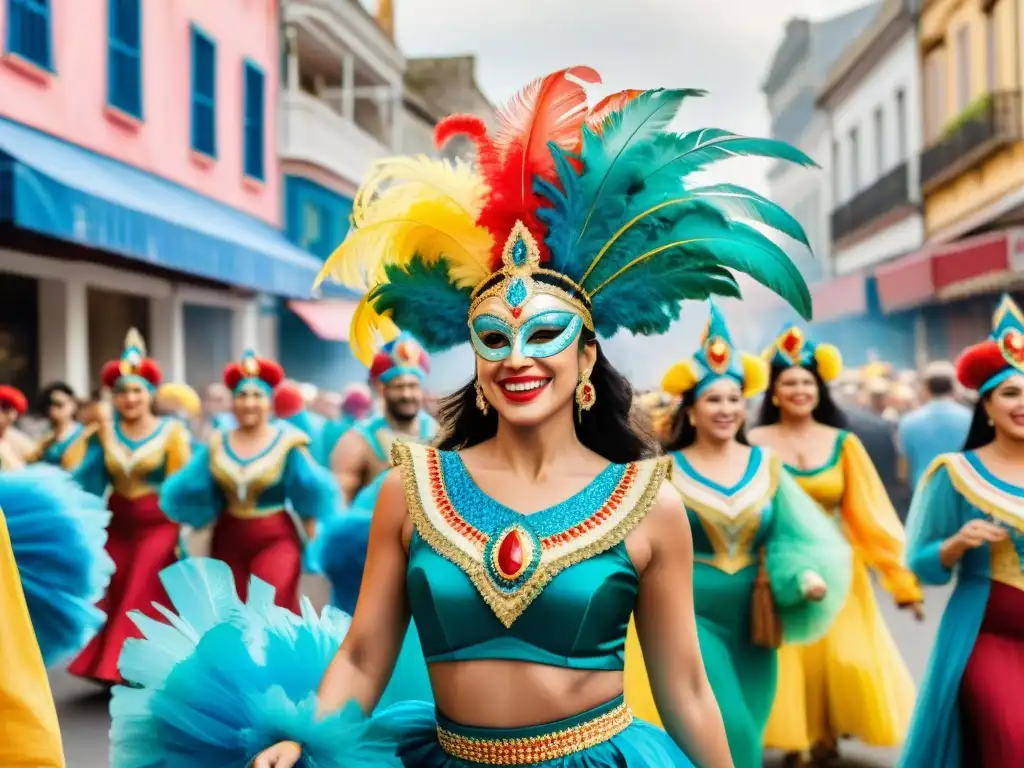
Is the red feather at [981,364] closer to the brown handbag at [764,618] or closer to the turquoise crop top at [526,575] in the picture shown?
the brown handbag at [764,618]

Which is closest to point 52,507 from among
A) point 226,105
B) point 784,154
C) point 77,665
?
point 784,154

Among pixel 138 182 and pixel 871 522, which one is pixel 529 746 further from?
pixel 138 182

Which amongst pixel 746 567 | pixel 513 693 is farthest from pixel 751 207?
pixel 746 567

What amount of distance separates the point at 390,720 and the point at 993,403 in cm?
325

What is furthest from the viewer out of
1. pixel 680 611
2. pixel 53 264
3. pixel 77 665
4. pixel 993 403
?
pixel 53 264

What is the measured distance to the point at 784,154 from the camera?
3080mm

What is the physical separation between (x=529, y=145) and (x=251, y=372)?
5.69 m

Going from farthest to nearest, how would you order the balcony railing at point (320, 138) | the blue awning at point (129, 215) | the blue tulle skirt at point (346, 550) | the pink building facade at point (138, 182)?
the balcony railing at point (320, 138), the pink building facade at point (138, 182), the blue awning at point (129, 215), the blue tulle skirt at point (346, 550)

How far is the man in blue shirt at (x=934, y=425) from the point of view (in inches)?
464

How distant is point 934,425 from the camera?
39.1 ft

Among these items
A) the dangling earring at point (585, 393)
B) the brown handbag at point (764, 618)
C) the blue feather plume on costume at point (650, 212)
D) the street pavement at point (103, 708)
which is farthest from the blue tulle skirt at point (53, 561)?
the street pavement at point (103, 708)

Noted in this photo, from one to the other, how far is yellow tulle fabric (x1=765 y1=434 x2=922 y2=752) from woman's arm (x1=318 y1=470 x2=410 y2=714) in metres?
4.12

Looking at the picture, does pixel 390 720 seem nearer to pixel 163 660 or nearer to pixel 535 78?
pixel 163 660

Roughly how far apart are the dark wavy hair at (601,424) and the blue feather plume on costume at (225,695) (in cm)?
64
